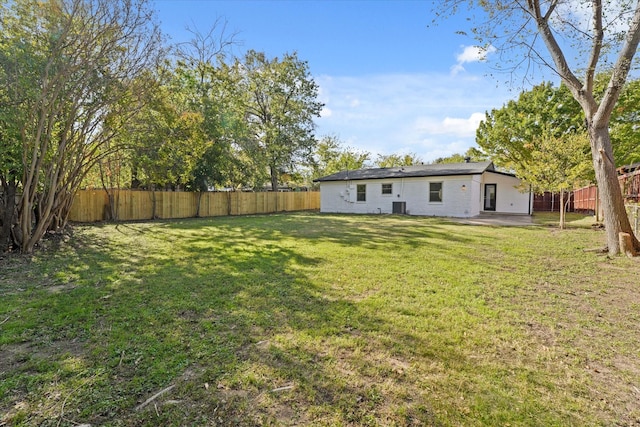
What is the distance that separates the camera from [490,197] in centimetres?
1769

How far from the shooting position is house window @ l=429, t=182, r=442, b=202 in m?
15.9

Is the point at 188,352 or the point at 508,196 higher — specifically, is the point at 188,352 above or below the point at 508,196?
below

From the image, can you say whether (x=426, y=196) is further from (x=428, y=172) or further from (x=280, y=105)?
(x=280, y=105)

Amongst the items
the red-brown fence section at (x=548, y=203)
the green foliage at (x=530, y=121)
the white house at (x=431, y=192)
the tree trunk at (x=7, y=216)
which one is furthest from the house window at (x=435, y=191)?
the tree trunk at (x=7, y=216)

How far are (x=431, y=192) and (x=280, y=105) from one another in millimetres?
13161

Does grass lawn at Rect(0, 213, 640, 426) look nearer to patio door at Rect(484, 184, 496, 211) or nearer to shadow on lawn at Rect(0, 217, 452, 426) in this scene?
shadow on lawn at Rect(0, 217, 452, 426)

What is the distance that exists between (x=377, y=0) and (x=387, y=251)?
268 inches

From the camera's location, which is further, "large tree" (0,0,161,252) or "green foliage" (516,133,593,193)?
"green foliage" (516,133,593,193)

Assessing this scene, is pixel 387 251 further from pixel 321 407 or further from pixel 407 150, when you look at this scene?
pixel 407 150

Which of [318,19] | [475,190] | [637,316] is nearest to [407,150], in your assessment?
[475,190]

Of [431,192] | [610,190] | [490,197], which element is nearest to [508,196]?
[490,197]

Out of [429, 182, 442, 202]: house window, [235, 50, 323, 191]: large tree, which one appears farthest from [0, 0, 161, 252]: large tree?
[235, 50, 323, 191]: large tree

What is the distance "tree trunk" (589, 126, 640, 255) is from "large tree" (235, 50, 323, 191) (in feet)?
57.9

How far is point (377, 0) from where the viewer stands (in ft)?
27.8
